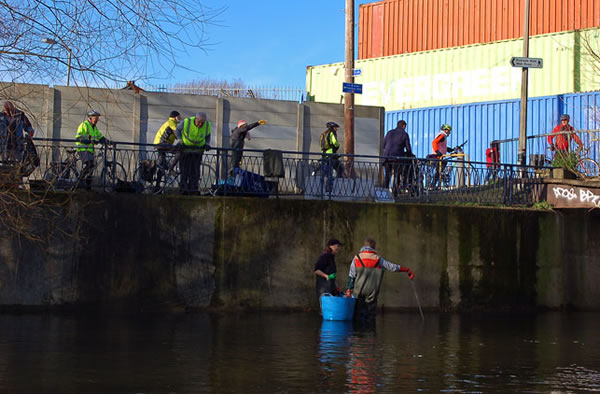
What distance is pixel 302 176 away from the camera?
18656 millimetres

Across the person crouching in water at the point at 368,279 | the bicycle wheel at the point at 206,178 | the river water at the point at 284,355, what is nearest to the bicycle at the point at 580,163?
the river water at the point at 284,355

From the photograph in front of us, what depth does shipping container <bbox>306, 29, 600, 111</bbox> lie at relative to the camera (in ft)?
114

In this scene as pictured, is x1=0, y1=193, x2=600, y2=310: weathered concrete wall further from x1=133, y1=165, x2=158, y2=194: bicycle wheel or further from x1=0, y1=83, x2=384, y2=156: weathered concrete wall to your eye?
x1=0, y1=83, x2=384, y2=156: weathered concrete wall

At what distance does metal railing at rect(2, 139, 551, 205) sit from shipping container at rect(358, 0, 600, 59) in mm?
18277

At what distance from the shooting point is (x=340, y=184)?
61.4 feet

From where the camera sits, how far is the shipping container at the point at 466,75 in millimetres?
34750

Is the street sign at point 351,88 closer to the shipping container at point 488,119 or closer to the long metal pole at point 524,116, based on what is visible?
the long metal pole at point 524,116

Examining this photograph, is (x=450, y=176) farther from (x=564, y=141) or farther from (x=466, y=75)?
(x=466, y=75)

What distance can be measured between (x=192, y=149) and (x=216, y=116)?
5855mm

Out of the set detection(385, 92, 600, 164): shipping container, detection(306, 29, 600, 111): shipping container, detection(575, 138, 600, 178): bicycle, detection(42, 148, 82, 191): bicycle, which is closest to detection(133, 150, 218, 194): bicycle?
detection(42, 148, 82, 191): bicycle

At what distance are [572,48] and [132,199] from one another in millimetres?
22540

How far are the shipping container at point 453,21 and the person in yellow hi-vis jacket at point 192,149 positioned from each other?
23.1 meters

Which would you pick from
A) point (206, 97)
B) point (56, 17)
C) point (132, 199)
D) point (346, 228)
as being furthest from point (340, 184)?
point (56, 17)

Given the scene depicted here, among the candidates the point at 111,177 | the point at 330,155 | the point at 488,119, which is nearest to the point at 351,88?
the point at 330,155
